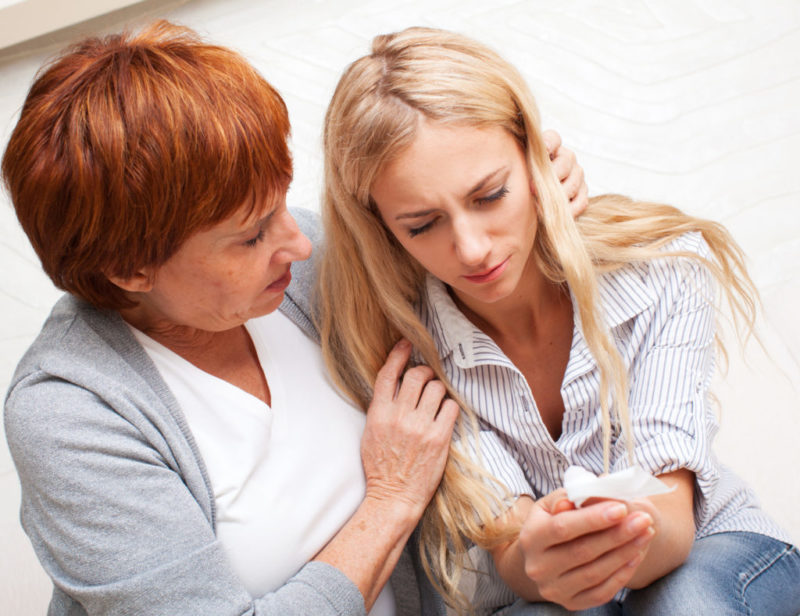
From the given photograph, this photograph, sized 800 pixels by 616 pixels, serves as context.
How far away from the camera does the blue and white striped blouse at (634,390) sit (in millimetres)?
1428

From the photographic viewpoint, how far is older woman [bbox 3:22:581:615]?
4.00ft

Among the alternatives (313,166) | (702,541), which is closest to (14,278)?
(313,166)

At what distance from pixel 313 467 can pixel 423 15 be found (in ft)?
6.76

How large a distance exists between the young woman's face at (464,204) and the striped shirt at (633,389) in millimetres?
174

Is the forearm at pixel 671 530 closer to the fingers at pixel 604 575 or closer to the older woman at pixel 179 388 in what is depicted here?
the fingers at pixel 604 575

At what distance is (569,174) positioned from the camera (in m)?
1.54

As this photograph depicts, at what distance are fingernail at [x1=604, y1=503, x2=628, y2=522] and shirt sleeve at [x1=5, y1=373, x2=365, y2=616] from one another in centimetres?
44

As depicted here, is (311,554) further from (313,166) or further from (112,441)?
(313,166)

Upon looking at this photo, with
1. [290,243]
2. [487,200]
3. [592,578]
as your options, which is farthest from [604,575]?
[290,243]

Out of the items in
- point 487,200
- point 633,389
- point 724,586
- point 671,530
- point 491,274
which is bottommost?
point 724,586

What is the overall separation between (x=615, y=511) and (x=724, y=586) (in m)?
0.42

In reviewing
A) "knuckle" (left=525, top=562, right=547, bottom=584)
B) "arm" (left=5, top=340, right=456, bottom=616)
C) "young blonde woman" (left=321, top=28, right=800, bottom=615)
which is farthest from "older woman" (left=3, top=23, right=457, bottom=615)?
"knuckle" (left=525, top=562, right=547, bottom=584)

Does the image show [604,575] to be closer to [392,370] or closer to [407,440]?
[407,440]

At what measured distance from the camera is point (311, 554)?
145 centimetres
